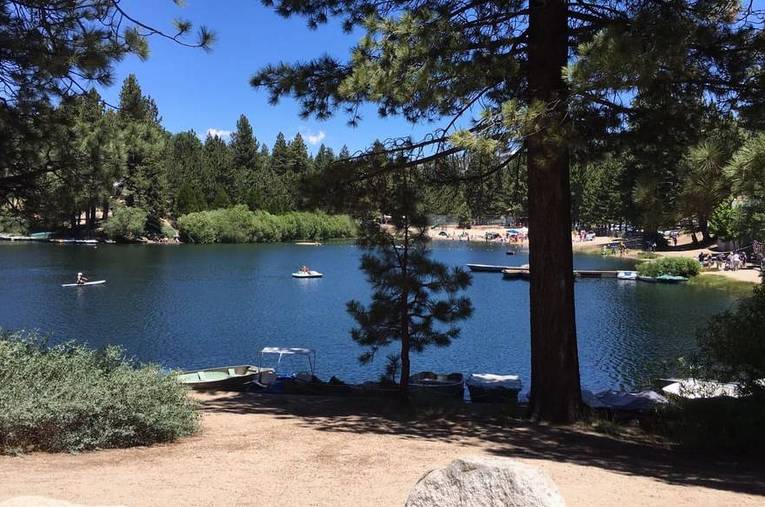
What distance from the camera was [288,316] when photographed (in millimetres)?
29453

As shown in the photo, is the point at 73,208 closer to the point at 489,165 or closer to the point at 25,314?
the point at 489,165

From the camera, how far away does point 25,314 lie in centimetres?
2841

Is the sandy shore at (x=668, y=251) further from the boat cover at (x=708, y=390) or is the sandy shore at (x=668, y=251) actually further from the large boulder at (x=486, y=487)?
the large boulder at (x=486, y=487)

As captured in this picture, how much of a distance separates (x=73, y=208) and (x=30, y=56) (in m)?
Result: 2.81

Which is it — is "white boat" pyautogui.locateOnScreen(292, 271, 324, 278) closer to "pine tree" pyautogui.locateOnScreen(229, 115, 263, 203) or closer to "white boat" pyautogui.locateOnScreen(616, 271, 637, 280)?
"white boat" pyautogui.locateOnScreen(616, 271, 637, 280)

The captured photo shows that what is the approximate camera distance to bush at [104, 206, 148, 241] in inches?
2995

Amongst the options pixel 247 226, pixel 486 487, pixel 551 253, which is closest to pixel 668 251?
pixel 247 226

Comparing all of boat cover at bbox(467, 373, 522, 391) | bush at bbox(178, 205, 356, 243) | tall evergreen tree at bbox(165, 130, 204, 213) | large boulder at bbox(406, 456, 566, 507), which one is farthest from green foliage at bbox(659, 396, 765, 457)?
tall evergreen tree at bbox(165, 130, 204, 213)

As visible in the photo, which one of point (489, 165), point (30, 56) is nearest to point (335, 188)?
point (489, 165)

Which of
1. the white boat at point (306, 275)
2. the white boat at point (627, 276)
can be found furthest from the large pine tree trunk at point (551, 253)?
the white boat at point (627, 276)

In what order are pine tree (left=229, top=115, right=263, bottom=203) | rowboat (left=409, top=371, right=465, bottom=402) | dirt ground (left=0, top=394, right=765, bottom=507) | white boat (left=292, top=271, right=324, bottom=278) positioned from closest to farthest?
dirt ground (left=0, top=394, right=765, bottom=507)
rowboat (left=409, top=371, right=465, bottom=402)
white boat (left=292, top=271, right=324, bottom=278)
pine tree (left=229, top=115, right=263, bottom=203)

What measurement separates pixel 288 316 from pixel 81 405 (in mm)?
23731

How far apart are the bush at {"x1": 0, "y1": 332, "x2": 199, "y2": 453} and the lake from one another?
250 inches

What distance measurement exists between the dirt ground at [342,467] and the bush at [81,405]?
0.65 ft
